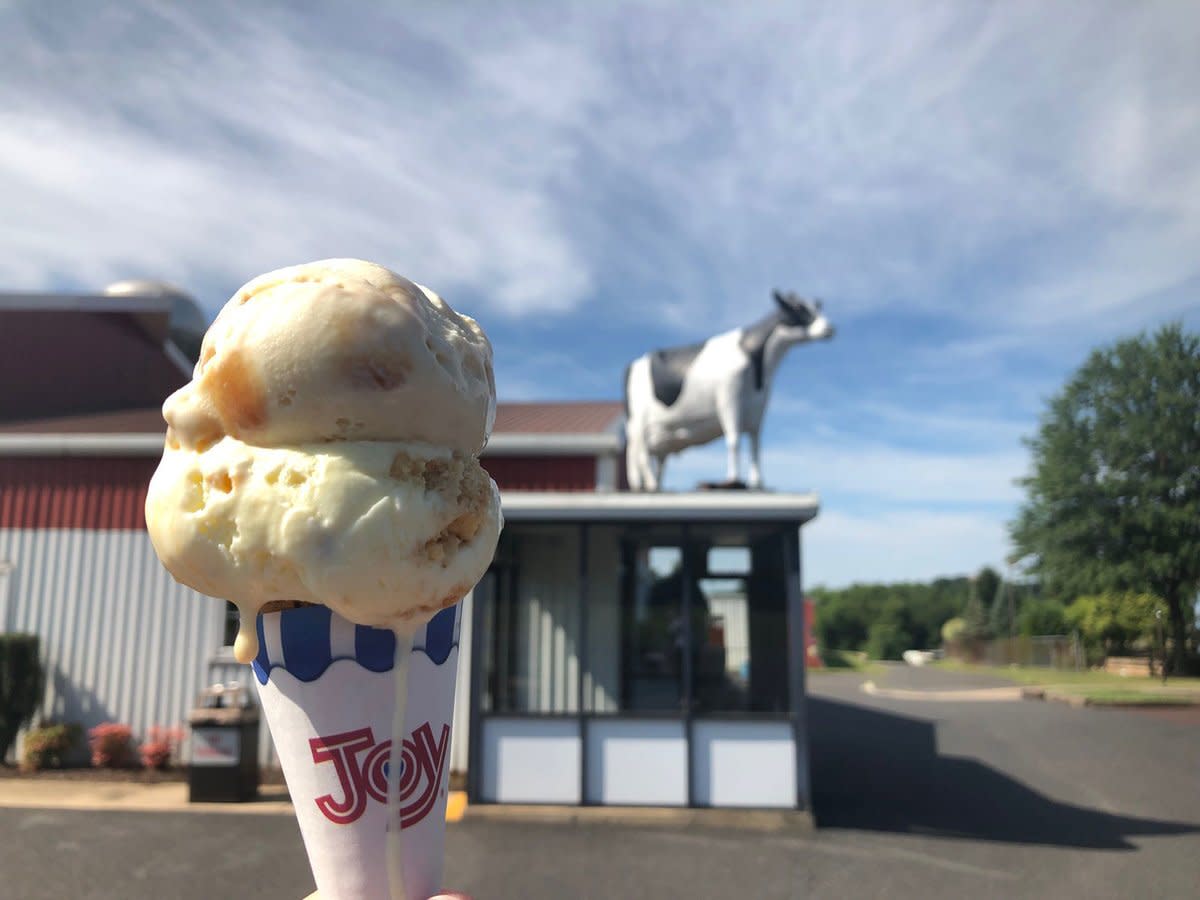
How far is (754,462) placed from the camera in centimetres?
878

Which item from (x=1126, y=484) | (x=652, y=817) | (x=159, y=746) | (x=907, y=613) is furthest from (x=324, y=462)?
(x=907, y=613)

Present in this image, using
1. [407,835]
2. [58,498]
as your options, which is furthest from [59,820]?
[407,835]

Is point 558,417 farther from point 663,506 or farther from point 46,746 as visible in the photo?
point 46,746

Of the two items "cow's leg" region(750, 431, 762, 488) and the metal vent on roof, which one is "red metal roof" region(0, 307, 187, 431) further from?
"cow's leg" region(750, 431, 762, 488)

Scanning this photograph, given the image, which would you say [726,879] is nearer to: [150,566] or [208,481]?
[208,481]

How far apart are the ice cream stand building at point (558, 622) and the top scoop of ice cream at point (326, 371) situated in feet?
17.6

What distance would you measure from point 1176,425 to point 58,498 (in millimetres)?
32497

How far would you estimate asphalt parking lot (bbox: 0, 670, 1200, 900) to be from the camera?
20.6ft

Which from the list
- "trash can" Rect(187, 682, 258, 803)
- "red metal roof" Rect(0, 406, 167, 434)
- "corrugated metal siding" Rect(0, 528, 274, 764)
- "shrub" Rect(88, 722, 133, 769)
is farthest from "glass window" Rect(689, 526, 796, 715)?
"red metal roof" Rect(0, 406, 167, 434)

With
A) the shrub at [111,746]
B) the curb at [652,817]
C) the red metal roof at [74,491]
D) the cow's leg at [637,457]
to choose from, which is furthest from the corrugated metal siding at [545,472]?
the shrub at [111,746]

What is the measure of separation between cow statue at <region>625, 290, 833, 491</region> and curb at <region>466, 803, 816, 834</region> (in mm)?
3191

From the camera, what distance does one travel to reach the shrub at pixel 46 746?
975cm

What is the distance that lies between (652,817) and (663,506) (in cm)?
299

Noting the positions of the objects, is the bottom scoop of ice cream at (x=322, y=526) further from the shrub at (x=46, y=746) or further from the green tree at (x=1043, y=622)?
the green tree at (x=1043, y=622)
